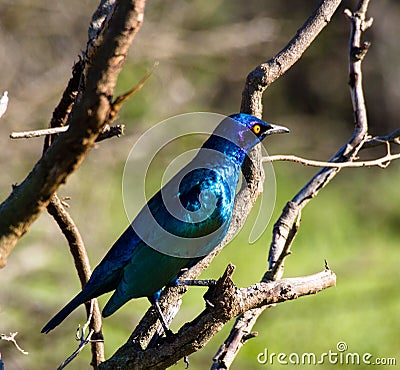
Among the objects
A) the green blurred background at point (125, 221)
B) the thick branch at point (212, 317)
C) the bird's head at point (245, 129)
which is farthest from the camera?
the green blurred background at point (125, 221)

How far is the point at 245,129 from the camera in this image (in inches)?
145

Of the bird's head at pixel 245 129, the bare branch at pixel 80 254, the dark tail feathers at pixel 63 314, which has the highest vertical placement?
the bird's head at pixel 245 129

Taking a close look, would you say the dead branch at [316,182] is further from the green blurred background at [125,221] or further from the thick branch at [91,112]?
the green blurred background at [125,221]

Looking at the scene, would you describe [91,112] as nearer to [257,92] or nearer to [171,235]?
[171,235]

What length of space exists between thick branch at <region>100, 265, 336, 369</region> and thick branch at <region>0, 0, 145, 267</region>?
92 cm

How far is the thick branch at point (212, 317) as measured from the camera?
2381mm

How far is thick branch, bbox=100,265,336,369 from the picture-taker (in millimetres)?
2381

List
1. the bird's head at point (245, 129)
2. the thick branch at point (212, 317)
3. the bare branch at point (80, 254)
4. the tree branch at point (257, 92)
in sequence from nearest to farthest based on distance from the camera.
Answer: the thick branch at point (212, 317), the bare branch at point (80, 254), the tree branch at point (257, 92), the bird's head at point (245, 129)

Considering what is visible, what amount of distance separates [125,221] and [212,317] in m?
8.76

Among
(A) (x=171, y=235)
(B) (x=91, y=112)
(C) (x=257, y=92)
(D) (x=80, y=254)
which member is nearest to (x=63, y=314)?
(D) (x=80, y=254)

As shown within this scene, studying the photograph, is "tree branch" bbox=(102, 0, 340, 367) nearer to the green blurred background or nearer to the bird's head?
the bird's head

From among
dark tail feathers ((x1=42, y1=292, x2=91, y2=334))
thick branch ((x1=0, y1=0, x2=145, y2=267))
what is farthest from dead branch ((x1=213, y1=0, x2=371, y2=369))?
thick branch ((x1=0, y1=0, x2=145, y2=267))

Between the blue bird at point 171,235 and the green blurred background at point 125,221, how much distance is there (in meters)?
2.10

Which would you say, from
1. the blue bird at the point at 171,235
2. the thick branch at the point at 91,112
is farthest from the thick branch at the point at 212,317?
the thick branch at the point at 91,112
